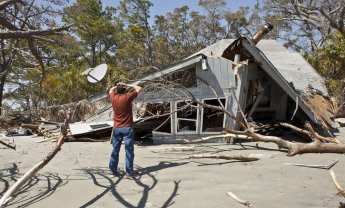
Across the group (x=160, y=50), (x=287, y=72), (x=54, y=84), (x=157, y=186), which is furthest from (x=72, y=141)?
(x=160, y=50)

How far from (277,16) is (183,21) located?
10505 mm

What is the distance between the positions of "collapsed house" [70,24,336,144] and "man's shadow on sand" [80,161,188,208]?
11.4ft

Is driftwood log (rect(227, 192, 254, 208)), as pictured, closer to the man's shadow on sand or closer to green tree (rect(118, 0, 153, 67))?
the man's shadow on sand

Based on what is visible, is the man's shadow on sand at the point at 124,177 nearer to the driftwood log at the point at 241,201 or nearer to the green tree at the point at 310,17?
the driftwood log at the point at 241,201

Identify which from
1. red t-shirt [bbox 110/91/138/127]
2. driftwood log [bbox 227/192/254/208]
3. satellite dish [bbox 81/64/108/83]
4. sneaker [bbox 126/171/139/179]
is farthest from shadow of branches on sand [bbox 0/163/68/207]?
driftwood log [bbox 227/192/254/208]

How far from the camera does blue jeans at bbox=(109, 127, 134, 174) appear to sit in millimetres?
7711

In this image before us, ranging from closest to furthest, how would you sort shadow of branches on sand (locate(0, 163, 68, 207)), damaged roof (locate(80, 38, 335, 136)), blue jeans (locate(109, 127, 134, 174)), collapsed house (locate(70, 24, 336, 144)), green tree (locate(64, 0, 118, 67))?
shadow of branches on sand (locate(0, 163, 68, 207)) → blue jeans (locate(109, 127, 134, 174)) → damaged roof (locate(80, 38, 335, 136)) → collapsed house (locate(70, 24, 336, 144)) → green tree (locate(64, 0, 118, 67))

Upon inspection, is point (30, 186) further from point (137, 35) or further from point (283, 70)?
point (137, 35)

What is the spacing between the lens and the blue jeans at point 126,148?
7.71 meters

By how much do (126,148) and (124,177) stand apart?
23.9 inches

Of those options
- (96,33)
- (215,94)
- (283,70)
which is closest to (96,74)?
(215,94)

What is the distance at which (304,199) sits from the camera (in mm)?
5680

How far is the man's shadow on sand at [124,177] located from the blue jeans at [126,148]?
23 centimetres

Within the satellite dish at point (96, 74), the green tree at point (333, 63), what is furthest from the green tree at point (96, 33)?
the satellite dish at point (96, 74)
